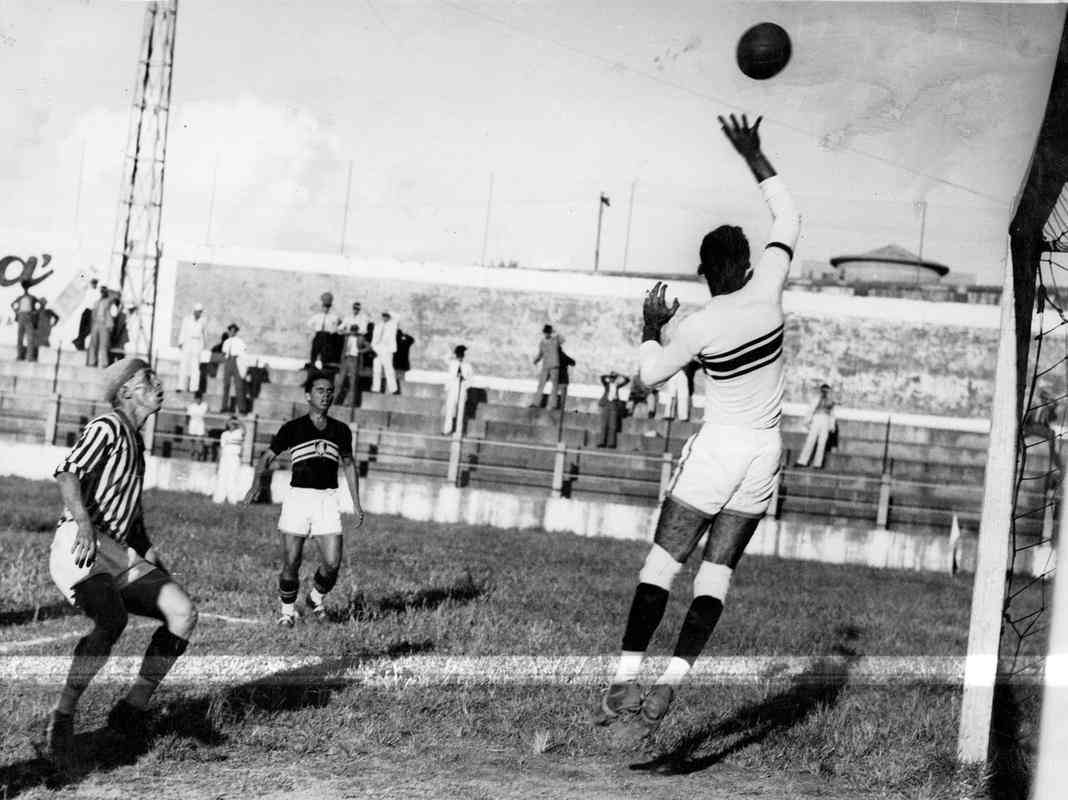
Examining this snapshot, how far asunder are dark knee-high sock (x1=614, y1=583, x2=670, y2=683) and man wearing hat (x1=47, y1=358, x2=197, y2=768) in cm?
195

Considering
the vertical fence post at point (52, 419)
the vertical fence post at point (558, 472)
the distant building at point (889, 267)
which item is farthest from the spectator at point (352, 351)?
the distant building at point (889, 267)

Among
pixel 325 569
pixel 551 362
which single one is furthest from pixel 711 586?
pixel 551 362

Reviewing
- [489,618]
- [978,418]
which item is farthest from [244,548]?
[978,418]

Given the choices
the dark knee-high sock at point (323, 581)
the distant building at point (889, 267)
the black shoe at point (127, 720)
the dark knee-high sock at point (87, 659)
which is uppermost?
the distant building at point (889, 267)

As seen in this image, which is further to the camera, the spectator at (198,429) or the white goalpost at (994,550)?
Result: the spectator at (198,429)

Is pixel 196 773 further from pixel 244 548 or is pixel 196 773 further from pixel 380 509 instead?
pixel 380 509

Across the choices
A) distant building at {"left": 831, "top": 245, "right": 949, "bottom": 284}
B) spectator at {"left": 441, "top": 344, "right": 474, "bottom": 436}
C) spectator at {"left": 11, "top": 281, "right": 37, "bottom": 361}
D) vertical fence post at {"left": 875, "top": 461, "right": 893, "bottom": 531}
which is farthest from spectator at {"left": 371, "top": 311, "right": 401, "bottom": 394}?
distant building at {"left": 831, "top": 245, "right": 949, "bottom": 284}

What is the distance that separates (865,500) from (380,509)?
8133 mm

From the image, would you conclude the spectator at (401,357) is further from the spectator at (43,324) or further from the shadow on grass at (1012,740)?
the shadow on grass at (1012,740)

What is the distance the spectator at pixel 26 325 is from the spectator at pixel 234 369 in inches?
236

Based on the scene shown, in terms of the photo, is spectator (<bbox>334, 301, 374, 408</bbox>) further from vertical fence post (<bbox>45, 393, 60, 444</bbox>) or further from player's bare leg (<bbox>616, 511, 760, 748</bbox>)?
player's bare leg (<bbox>616, 511, 760, 748</bbox>)

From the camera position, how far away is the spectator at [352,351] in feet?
78.3

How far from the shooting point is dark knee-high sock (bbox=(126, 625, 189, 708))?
5.69 metres

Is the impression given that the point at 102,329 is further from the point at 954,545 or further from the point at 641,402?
the point at 954,545
